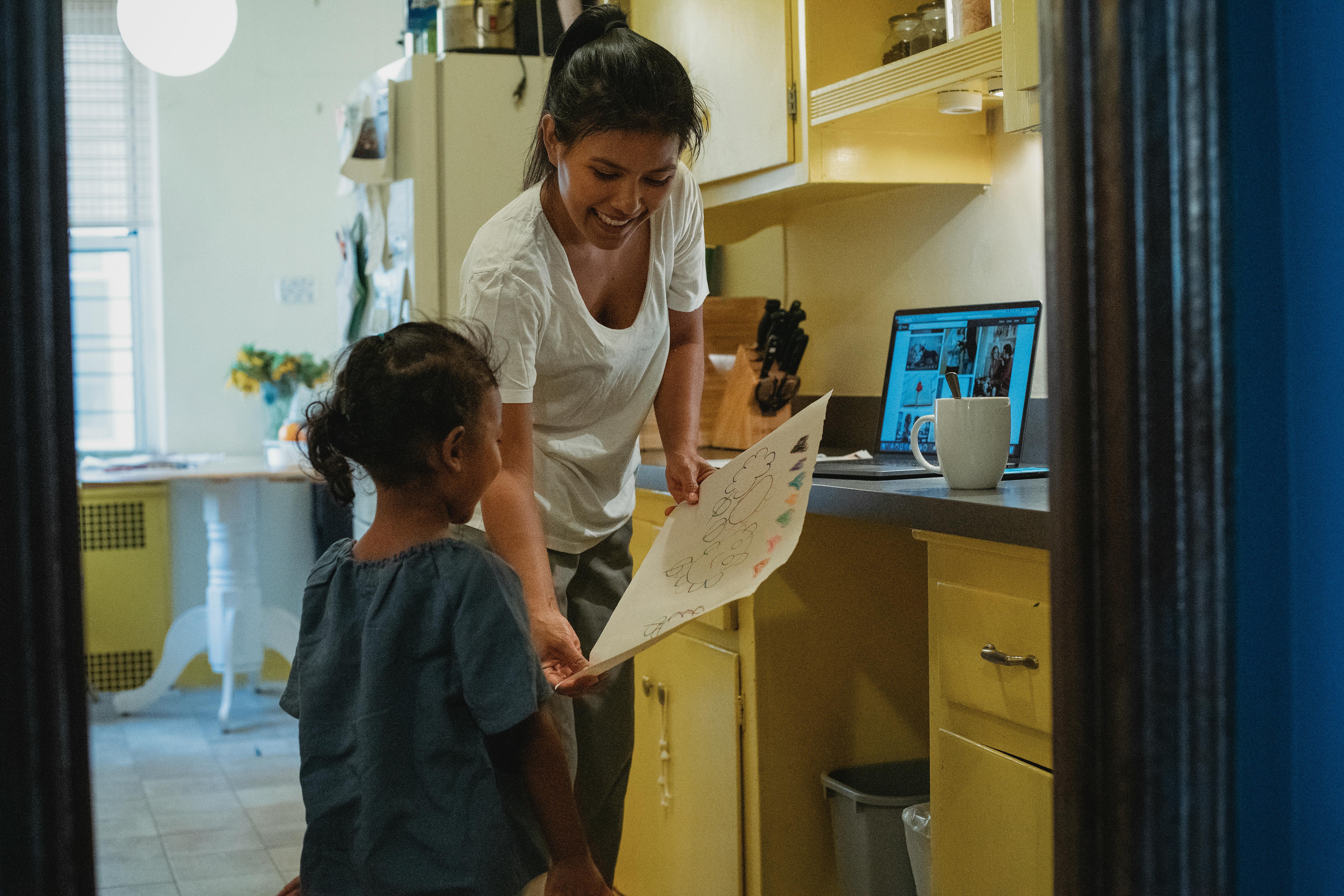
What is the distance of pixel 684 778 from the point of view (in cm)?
188

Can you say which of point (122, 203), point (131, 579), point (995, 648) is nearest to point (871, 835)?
point (995, 648)

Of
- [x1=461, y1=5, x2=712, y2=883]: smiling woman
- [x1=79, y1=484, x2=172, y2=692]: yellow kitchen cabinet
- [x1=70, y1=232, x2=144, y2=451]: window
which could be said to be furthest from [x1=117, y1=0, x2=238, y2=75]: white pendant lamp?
[x1=461, y1=5, x2=712, y2=883]: smiling woman

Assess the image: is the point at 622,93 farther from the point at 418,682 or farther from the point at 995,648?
the point at 995,648

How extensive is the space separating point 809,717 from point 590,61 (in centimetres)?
100

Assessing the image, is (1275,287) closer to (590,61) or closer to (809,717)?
(590,61)

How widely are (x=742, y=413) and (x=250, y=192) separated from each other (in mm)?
2835

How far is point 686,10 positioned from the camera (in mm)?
2303

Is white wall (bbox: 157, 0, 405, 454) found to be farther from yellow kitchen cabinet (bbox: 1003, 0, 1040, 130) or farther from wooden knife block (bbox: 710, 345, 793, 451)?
yellow kitchen cabinet (bbox: 1003, 0, 1040, 130)

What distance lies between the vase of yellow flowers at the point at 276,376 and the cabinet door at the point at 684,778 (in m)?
2.35

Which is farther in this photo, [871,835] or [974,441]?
[871,835]

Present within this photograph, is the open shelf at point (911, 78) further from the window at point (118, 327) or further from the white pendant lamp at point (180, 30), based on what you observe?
the window at point (118, 327)

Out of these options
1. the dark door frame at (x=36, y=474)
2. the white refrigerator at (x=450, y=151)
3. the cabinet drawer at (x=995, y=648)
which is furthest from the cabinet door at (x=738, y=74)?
the dark door frame at (x=36, y=474)

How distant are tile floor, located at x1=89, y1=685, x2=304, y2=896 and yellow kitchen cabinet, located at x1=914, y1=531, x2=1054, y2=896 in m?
1.05

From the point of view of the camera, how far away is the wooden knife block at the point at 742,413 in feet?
7.04
